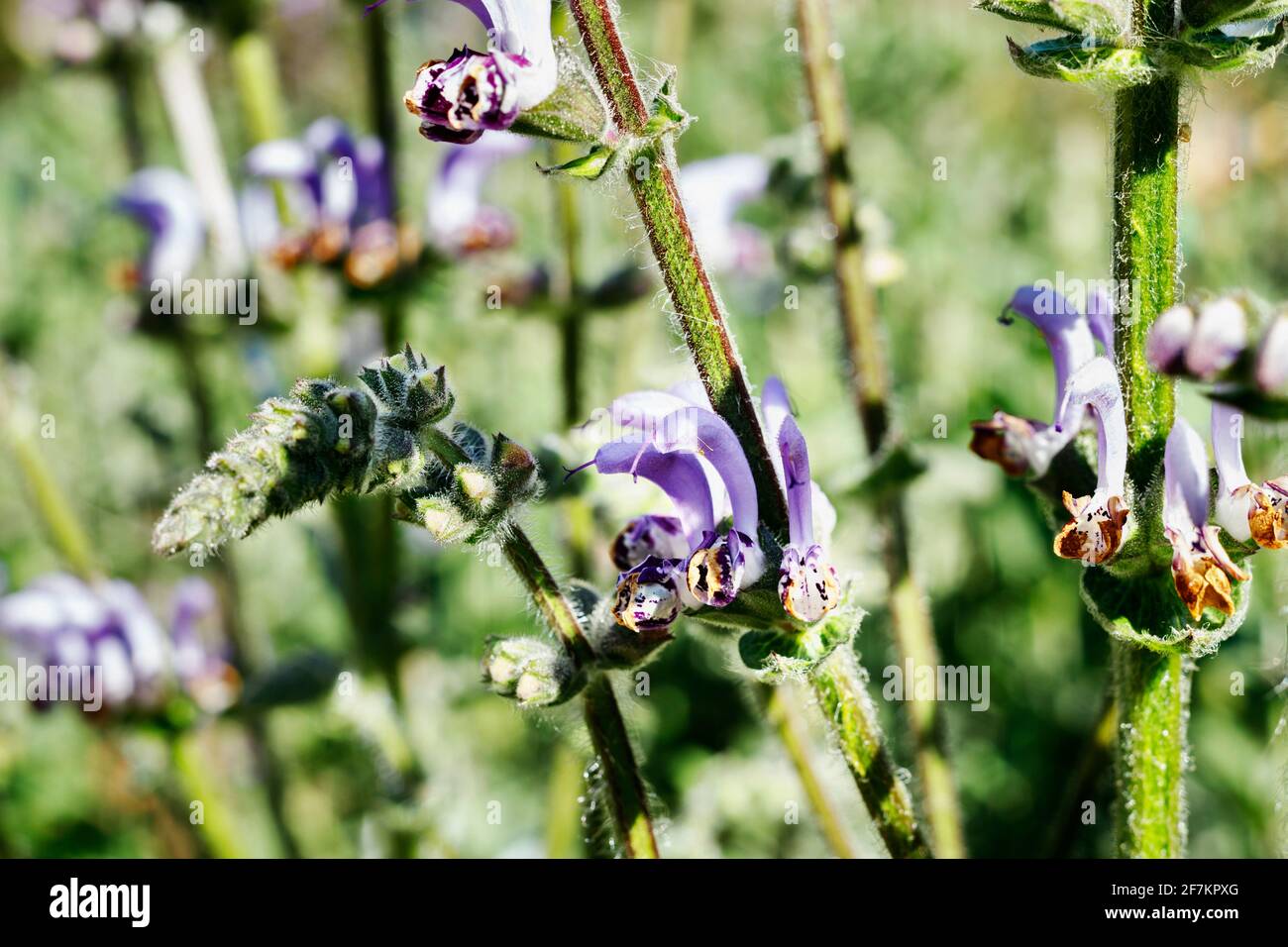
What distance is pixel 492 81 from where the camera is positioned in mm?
1430

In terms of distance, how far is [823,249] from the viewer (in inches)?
112

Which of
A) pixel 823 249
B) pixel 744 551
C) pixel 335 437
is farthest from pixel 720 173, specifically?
pixel 335 437

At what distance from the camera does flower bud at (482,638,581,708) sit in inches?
63.2

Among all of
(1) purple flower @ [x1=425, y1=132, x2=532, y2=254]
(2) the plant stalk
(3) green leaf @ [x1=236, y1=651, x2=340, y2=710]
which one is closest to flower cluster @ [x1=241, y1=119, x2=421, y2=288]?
(1) purple flower @ [x1=425, y1=132, x2=532, y2=254]

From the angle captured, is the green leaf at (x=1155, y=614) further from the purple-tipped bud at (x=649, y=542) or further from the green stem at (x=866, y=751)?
the purple-tipped bud at (x=649, y=542)

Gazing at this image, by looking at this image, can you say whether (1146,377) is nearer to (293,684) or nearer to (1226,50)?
(1226,50)

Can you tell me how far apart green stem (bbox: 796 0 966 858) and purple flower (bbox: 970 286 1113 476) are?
66 centimetres

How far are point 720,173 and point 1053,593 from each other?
1722 mm

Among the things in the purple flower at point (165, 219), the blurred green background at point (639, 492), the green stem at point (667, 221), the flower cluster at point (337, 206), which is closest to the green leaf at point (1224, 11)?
the blurred green background at point (639, 492)

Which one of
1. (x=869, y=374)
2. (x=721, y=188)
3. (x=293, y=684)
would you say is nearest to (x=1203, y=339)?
(x=869, y=374)

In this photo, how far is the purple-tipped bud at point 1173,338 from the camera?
1.24m

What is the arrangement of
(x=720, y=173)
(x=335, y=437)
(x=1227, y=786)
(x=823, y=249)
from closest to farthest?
(x=335, y=437) < (x=823, y=249) < (x=720, y=173) < (x=1227, y=786)

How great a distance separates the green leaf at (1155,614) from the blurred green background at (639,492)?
1.48ft

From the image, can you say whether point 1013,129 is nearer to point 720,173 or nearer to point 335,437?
point 720,173
